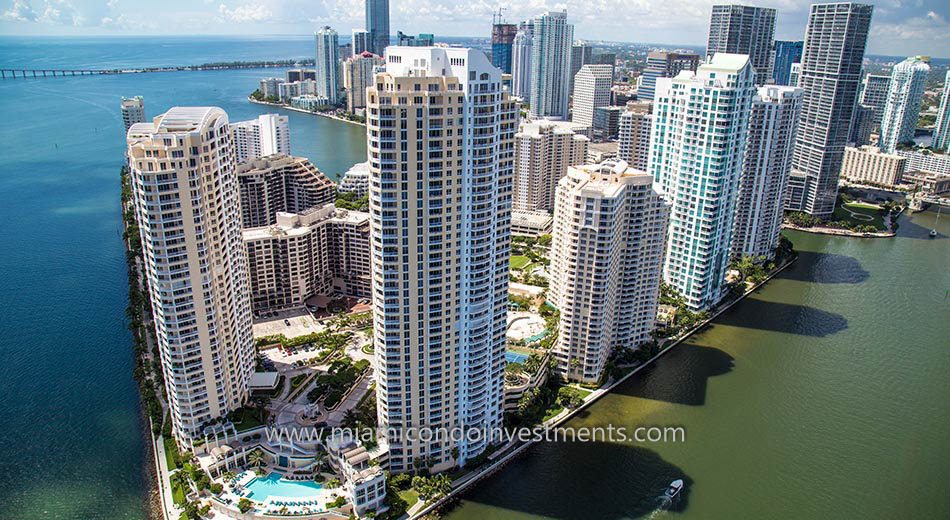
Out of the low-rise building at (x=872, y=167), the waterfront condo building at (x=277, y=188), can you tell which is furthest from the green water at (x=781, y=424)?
the low-rise building at (x=872, y=167)

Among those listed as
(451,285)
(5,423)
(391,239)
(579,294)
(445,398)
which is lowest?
(5,423)

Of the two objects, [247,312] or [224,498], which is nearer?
[224,498]

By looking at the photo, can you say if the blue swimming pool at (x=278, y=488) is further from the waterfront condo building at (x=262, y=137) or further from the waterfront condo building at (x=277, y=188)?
the waterfront condo building at (x=262, y=137)

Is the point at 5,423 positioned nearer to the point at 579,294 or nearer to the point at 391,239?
the point at 391,239

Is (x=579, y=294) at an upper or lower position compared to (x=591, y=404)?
upper

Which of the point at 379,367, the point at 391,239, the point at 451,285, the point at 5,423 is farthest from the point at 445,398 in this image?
the point at 5,423
